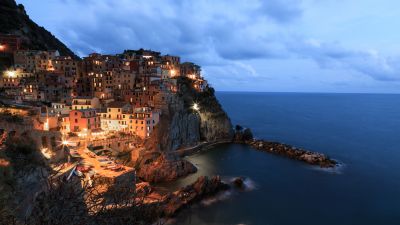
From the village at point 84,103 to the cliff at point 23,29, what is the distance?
9150 mm

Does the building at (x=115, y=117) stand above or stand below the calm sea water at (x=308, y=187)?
above

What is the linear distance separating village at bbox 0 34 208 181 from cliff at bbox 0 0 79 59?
9150 millimetres

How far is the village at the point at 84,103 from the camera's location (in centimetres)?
3052

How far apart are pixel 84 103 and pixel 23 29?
35837mm

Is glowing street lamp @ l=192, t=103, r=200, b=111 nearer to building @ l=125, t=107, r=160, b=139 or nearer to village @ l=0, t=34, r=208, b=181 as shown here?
village @ l=0, t=34, r=208, b=181

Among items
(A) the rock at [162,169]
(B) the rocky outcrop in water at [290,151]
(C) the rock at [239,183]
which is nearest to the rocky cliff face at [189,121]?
(B) the rocky outcrop in water at [290,151]

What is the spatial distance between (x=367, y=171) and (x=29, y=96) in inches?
1980

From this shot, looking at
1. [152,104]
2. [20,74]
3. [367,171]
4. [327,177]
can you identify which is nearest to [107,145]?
[152,104]

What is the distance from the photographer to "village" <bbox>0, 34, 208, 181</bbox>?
30.5 meters

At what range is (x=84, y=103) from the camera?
4519cm

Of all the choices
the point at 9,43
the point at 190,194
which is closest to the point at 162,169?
the point at 190,194

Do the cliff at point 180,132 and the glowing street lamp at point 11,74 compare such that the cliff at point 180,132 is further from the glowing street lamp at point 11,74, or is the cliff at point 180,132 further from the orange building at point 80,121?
the glowing street lamp at point 11,74

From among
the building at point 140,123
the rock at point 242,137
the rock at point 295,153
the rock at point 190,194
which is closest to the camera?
the rock at point 190,194

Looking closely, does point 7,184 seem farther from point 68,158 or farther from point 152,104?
point 152,104
